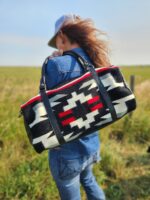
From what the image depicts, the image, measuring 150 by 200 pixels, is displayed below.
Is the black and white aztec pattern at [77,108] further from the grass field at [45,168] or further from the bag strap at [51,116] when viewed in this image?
the grass field at [45,168]

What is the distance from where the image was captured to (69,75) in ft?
6.32

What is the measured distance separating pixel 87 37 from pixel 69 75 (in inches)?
11.0

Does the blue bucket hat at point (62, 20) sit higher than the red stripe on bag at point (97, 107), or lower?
higher

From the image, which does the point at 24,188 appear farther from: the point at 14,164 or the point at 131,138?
the point at 131,138

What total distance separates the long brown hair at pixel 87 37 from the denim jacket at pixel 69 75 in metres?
0.04

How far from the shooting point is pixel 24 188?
139 inches

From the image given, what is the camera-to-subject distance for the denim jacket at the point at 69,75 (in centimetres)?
189

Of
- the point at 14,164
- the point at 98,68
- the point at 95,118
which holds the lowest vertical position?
the point at 14,164

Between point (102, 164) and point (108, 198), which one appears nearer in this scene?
point (108, 198)

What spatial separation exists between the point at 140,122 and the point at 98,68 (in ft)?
14.8

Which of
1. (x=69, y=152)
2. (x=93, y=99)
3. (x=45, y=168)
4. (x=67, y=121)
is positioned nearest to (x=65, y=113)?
(x=67, y=121)

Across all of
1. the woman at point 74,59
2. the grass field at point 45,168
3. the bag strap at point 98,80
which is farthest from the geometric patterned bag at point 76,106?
the grass field at point 45,168

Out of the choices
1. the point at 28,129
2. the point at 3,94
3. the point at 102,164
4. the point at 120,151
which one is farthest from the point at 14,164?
the point at 3,94

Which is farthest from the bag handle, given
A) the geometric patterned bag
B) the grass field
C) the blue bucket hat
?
the grass field
